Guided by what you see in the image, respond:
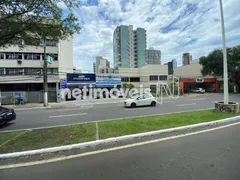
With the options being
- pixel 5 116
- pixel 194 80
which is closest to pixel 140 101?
pixel 5 116

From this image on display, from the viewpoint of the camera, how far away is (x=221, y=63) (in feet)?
97.3

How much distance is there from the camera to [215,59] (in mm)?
30625

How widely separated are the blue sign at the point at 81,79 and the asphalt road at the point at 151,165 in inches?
820

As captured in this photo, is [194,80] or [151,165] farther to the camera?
[194,80]

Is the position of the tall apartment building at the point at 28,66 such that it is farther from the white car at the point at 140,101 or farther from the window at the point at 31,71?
the white car at the point at 140,101

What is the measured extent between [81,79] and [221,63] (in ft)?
102

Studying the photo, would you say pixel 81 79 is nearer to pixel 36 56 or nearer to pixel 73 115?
pixel 36 56

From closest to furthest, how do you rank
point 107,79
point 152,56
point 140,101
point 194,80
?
1. point 140,101
2. point 107,79
3. point 194,80
4. point 152,56

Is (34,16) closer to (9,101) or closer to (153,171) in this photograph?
(153,171)

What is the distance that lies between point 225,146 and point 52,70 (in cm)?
2795

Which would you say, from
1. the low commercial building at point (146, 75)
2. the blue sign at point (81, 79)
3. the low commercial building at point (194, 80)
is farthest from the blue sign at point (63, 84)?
the low commercial building at point (194, 80)

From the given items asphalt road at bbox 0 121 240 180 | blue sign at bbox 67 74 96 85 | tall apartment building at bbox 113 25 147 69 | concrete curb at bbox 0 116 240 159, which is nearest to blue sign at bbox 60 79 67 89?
blue sign at bbox 67 74 96 85

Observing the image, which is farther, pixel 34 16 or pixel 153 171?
pixel 34 16

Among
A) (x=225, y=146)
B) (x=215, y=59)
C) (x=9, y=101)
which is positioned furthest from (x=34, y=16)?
(x=215, y=59)
